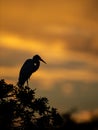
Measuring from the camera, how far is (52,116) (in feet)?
70.1

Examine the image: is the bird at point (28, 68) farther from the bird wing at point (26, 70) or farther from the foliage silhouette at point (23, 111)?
the foliage silhouette at point (23, 111)

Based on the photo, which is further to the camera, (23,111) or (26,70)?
(26,70)

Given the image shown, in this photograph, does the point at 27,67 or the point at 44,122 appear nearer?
the point at 44,122

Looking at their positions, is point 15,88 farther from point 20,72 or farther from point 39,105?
point 20,72

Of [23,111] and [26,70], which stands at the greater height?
[26,70]

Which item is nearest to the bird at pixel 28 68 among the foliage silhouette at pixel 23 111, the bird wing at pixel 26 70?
the bird wing at pixel 26 70

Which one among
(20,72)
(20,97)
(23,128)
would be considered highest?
(20,72)

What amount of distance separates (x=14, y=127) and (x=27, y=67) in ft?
40.3

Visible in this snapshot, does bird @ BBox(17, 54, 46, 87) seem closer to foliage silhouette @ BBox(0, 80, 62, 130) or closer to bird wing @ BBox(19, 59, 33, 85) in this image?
bird wing @ BBox(19, 59, 33, 85)

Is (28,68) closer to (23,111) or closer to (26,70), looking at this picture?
(26,70)

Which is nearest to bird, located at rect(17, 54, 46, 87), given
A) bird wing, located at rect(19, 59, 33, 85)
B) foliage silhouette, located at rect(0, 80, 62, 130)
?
bird wing, located at rect(19, 59, 33, 85)

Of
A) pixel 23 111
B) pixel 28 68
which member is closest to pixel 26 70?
pixel 28 68

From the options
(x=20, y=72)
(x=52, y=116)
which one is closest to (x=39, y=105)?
(x=52, y=116)

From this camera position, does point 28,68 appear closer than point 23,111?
No
